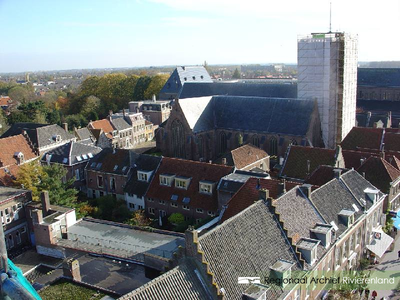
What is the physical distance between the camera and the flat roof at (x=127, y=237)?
108 feet

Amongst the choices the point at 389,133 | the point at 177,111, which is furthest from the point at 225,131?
the point at 389,133

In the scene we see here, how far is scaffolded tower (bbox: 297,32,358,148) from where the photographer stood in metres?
67.8

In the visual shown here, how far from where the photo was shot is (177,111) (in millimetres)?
70688

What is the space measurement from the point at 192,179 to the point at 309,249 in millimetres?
22020

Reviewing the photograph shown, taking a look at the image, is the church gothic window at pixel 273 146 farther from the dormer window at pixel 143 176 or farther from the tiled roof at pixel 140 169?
the dormer window at pixel 143 176

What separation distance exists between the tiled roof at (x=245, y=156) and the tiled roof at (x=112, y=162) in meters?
14.0

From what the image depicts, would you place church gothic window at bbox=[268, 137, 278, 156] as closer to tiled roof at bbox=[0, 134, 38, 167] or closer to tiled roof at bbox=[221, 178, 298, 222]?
tiled roof at bbox=[221, 178, 298, 222]

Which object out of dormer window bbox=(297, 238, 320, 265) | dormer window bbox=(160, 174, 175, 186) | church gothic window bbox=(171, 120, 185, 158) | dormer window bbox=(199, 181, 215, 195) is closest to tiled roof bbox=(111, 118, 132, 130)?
church gothic window bbox=(171, 120, 185, 158)

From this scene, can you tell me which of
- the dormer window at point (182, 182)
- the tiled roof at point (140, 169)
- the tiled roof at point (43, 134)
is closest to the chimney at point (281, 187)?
the dormer window at point (182, 182)

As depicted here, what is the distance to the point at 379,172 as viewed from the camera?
43688 millimetres

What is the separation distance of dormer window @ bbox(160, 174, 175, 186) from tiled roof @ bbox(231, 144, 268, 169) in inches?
366

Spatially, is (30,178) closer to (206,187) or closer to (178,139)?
(206,187)

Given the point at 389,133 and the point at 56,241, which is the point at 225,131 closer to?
the point at 389,133

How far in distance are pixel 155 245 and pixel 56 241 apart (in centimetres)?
1002
